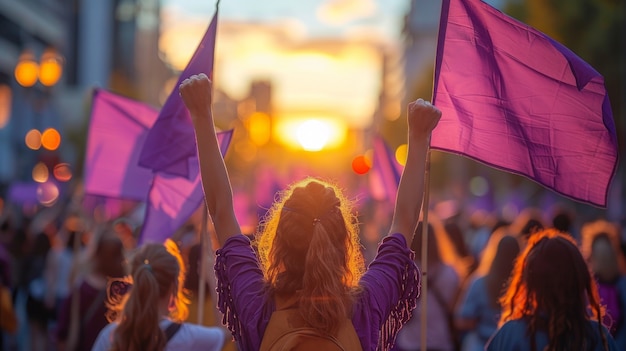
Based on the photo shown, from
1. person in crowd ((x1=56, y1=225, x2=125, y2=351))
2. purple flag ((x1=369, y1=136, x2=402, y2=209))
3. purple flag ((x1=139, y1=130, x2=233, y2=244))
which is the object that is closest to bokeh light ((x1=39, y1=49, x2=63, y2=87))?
purple flag ((x1=369, y1=136, x2=402, y2=209))

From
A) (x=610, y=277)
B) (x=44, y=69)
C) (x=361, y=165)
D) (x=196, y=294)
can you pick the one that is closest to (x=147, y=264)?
(x=196, y=294)

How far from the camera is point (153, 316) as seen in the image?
490 cm

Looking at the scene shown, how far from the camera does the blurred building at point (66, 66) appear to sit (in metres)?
48.7

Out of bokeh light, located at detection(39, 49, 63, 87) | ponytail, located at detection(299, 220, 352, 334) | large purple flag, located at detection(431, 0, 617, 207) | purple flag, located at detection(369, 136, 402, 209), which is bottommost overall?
ponytail, located at detection(299, 220, 352, 334)

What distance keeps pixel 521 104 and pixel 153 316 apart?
1940 millimetres

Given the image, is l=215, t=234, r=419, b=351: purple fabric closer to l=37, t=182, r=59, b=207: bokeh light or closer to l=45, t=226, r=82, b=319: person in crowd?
l=45, t=226, r=82, b=319: person in crowd

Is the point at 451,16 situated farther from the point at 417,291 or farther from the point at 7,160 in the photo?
the point at 7,160

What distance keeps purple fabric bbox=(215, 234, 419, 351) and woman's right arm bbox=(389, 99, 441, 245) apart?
85mm

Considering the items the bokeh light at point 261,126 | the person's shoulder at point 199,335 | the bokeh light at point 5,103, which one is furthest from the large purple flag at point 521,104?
the bokeh light at point 5,103

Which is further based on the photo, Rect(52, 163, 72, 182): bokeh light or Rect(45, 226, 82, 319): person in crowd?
Rect(52, 163, 72, 182): bokeh light

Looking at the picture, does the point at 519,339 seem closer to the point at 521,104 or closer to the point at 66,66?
the point at 521,104

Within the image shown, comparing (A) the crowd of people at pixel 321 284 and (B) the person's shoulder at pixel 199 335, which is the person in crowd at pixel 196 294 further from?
(B) the person's shoulder at pixel 199 335

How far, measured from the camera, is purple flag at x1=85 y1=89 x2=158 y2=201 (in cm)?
880

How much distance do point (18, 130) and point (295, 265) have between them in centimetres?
5831
